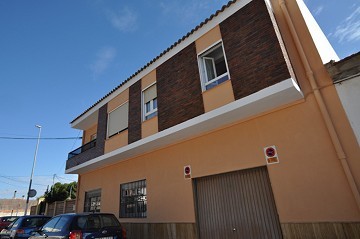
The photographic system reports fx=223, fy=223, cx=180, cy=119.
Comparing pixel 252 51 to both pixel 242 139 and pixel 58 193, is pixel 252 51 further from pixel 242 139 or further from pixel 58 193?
pixel 58 193

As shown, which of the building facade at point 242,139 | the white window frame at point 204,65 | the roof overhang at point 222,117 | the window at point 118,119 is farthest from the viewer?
the window at point 118,119

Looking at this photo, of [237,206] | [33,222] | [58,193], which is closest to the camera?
[237,206]

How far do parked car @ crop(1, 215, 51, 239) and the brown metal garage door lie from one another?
298 inches

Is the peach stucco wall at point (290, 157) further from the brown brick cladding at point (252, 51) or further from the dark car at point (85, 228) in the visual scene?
the dark car at point (85, 228)

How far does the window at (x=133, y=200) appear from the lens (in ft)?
30.7

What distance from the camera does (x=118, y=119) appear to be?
11195 mm

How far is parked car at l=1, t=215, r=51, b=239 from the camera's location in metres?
9.41

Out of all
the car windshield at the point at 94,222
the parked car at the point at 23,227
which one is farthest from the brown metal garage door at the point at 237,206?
the parked car at the point at 23,227

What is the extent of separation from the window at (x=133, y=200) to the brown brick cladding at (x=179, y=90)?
3.13 meters

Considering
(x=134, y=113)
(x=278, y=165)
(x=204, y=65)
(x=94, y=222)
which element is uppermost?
(x=204, y=65)

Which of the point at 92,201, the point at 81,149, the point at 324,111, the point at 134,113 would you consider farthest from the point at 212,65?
the point at 92,201

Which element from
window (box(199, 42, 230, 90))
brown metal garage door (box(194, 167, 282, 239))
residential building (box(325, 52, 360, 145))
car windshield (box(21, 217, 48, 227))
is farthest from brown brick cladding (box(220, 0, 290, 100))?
car windshield (box(21, 217, 48, 227))

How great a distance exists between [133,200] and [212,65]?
665cm

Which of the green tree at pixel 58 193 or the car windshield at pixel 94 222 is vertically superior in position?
the green tree at pixel 58 193
